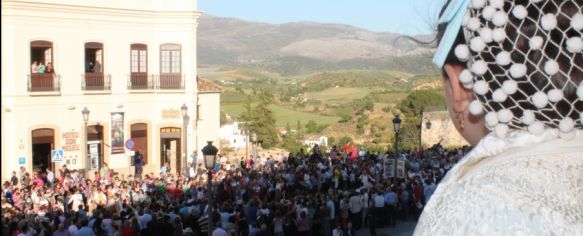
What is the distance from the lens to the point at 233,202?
58.3ft

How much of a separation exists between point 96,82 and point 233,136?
1426 centimetres

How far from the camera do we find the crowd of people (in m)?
14.0

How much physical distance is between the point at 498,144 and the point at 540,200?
199mm

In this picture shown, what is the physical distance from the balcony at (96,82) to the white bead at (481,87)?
29.3 metres

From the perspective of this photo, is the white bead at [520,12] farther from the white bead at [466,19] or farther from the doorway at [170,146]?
the doorway at [170,146]

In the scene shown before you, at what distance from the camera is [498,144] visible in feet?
4.56

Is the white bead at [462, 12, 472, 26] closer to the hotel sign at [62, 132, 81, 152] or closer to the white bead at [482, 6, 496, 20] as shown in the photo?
the white bead at [482, 6, 496, 20]

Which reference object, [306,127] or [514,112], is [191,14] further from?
[306,127]

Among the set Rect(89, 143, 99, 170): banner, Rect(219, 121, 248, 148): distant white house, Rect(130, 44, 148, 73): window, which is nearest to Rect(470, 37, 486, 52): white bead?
Rect(89, 143, 99, 170): banner

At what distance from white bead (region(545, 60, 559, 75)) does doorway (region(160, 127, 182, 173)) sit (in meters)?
30.2

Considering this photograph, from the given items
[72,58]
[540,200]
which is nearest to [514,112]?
[540,200]

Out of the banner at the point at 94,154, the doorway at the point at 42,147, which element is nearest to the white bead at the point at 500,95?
the banner at the point at 94,154

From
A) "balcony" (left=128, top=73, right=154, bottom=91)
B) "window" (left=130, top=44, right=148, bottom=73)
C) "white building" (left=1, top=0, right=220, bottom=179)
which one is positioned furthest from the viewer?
"window" (left=130, top=44, right=148, bottom=73)

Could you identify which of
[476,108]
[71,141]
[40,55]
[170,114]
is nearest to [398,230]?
[71,141]
